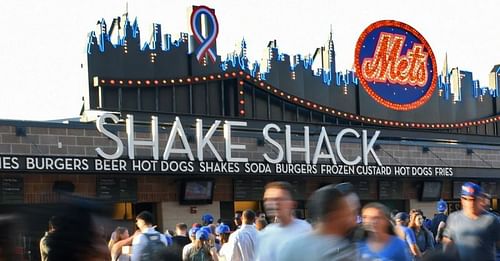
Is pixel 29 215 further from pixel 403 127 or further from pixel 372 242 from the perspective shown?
pixel 403 127

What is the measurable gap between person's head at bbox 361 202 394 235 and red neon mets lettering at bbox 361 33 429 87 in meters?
23.1

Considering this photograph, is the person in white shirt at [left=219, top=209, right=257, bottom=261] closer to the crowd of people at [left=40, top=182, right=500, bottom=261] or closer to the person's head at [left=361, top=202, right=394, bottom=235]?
the crowd of people at [left=40, top=182, right=500, bottom=261]

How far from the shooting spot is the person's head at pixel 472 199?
8.06 m

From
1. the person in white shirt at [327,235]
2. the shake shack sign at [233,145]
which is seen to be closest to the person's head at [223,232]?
the shake shack sign at [233,145]

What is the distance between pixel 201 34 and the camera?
998 inches

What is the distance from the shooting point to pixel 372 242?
695 centimetres

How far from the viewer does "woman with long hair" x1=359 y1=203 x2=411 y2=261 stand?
6879 mm

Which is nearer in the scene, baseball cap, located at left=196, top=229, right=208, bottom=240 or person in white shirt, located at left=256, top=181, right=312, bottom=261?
person in white shirt, located at left=256, top=181, right=312, bottom=261

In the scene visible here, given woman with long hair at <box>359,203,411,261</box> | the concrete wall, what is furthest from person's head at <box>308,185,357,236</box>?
the concrete wall

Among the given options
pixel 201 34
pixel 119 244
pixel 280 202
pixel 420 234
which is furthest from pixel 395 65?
pixel 280 202

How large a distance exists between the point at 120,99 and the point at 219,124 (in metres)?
2.69

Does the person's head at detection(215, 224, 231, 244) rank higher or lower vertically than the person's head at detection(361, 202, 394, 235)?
lower

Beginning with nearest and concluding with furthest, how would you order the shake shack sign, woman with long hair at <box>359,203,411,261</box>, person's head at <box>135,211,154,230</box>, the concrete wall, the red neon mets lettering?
woman with long hair at <box>359,203,411,261</box>
person's head at <box>135,211,154,230</box>
the shake shack sign
the concrete wall
the red neon mets lettering

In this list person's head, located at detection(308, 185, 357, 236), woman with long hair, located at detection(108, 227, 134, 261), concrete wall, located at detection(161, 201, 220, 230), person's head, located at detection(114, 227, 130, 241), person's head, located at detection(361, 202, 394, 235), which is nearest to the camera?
person's head, located at detection(308, 185, 357, 236)
